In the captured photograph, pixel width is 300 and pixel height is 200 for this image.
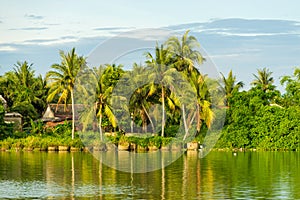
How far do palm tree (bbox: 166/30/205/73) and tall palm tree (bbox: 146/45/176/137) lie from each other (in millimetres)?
647

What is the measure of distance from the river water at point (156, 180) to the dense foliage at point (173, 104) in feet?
31.8

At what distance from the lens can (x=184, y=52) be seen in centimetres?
4794

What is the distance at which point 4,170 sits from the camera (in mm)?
28984

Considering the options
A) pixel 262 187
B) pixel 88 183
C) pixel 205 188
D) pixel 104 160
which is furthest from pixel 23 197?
pixel 104 160

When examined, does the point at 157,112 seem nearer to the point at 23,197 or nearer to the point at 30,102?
the point at 30,102

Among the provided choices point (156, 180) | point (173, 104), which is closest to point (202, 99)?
point (173, 104)

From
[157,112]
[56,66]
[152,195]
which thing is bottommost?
[152,195]

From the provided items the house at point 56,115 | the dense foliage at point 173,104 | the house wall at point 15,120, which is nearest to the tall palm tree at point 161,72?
the dense foliage at point 173,104

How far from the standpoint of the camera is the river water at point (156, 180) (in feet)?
67.2

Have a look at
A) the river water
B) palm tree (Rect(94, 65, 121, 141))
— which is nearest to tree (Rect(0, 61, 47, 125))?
palm tree (Rect(94, 65, 121, 141))

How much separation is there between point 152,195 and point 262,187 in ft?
13.6

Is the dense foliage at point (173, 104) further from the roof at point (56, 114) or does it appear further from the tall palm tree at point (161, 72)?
the roof at point (56, 114)

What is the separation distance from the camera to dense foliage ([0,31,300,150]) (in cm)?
4528

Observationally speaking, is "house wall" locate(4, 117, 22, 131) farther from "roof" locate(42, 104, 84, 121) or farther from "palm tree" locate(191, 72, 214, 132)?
"palm tree" locate(191, 72, 214, 132)
